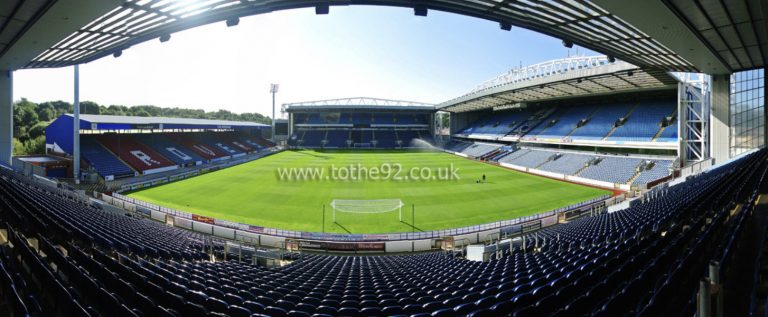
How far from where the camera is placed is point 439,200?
27.8 m

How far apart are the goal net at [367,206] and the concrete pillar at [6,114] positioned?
22091 mm

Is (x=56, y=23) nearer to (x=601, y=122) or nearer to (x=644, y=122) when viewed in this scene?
(x=644, y=122)

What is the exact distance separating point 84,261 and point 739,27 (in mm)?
21593

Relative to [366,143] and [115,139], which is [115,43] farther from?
[366,143]

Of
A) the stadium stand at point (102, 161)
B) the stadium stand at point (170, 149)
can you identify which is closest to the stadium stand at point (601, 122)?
the stadium stand at point (170, 149)

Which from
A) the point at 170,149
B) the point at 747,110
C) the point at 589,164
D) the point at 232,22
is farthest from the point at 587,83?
the point at 170,149

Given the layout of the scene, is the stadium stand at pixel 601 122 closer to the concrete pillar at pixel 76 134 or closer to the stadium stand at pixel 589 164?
the stadium stand at pixel 589 164

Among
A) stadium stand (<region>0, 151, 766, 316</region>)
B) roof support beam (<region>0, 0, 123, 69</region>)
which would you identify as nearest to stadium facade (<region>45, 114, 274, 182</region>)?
roof support beam (<region>0, 0, 123, 69</region>)

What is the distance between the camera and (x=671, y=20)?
11.4m

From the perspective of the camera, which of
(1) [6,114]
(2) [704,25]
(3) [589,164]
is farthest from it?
(3) [589,164]

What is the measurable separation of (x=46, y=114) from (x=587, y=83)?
10220 centimetres

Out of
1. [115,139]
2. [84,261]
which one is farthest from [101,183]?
[84,261]

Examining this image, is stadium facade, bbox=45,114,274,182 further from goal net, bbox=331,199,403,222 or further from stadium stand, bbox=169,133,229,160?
goal net, bbox=331,199,403,222

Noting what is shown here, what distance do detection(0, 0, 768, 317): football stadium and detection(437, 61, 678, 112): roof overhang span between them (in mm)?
364
